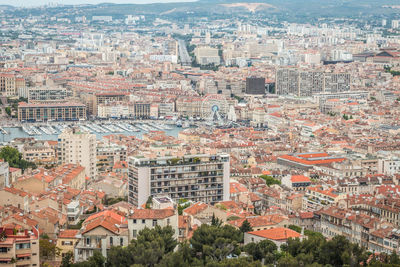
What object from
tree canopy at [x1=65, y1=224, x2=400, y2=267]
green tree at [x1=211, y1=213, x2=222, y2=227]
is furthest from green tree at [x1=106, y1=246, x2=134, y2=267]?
green tree at [x1=211, y1=213, x2=222, y2=227]

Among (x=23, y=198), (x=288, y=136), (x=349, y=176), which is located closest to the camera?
(x=23, y=198)

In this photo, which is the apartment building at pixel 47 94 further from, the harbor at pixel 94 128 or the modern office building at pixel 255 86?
the modern office building at pixel 255 86

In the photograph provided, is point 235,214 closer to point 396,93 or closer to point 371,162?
point 371,162

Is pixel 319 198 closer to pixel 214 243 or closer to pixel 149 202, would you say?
pixel 149 202

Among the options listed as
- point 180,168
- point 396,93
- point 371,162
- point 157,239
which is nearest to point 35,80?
point 396,93

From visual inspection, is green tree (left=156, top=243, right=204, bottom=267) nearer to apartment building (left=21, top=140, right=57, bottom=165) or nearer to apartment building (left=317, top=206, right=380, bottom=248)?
apartment building (left=317, top=206, right=380, bottom=248)

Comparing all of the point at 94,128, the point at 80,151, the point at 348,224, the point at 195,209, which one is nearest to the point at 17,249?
the point at 195,209
